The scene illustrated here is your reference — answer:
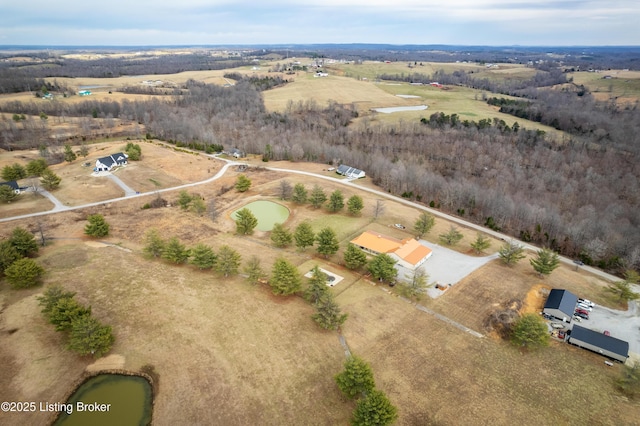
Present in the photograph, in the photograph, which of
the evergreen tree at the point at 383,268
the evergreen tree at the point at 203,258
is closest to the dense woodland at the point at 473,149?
the evergreen tree at the point at 383,268

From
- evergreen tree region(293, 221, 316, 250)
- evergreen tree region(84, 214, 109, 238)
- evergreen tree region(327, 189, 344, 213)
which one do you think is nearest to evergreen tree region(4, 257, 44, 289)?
evergreen tree region(84, 214, 109, 238)

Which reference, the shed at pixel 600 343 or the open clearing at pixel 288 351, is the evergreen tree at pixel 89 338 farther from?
the shed at pixel 600 343

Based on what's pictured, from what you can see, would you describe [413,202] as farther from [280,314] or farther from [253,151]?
[253,151]

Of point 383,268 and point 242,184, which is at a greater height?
point 383,268

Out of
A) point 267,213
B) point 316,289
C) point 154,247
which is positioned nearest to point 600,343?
point 316,289

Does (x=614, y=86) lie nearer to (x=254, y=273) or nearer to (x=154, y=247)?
(x=254, y=273)

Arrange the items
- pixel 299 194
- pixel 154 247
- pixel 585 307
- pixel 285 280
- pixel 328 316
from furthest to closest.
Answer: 1. pixel 299 194
2. pixel 154 247
3. pixel 285 280
4. pixel 585 307
5. pixel 328 316

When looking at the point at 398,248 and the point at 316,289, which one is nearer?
the point at 316,289
